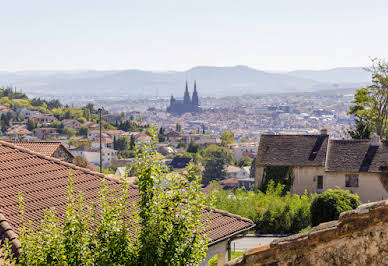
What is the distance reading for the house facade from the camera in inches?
1235

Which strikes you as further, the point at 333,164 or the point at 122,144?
the point at 122,144

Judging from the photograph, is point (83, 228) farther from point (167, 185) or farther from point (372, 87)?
point (372, 87)

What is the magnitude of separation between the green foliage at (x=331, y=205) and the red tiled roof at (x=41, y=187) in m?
12.0

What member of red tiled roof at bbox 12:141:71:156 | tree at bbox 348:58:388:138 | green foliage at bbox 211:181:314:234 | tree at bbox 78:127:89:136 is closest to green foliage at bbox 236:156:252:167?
tree at bbox 78:127:89:136

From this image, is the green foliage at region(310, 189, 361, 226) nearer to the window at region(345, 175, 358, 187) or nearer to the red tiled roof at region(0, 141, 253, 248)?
Result: the window at region(345, 175, 358, 187)

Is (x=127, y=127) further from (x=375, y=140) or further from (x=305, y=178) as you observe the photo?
(x=375, y=140)

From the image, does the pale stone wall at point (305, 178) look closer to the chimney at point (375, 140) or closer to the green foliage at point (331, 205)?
the chimney at point (375, 140)

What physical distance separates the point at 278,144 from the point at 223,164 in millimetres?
84663

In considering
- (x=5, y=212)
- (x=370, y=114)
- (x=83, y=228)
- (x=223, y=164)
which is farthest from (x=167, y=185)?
(x=223, y=164)

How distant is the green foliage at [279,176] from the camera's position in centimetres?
3231

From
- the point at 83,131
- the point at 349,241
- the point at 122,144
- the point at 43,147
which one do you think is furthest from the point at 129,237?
the point at 83,131

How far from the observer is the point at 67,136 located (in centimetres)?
16862

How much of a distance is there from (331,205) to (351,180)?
9.94 m

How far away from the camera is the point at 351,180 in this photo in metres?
32.0
